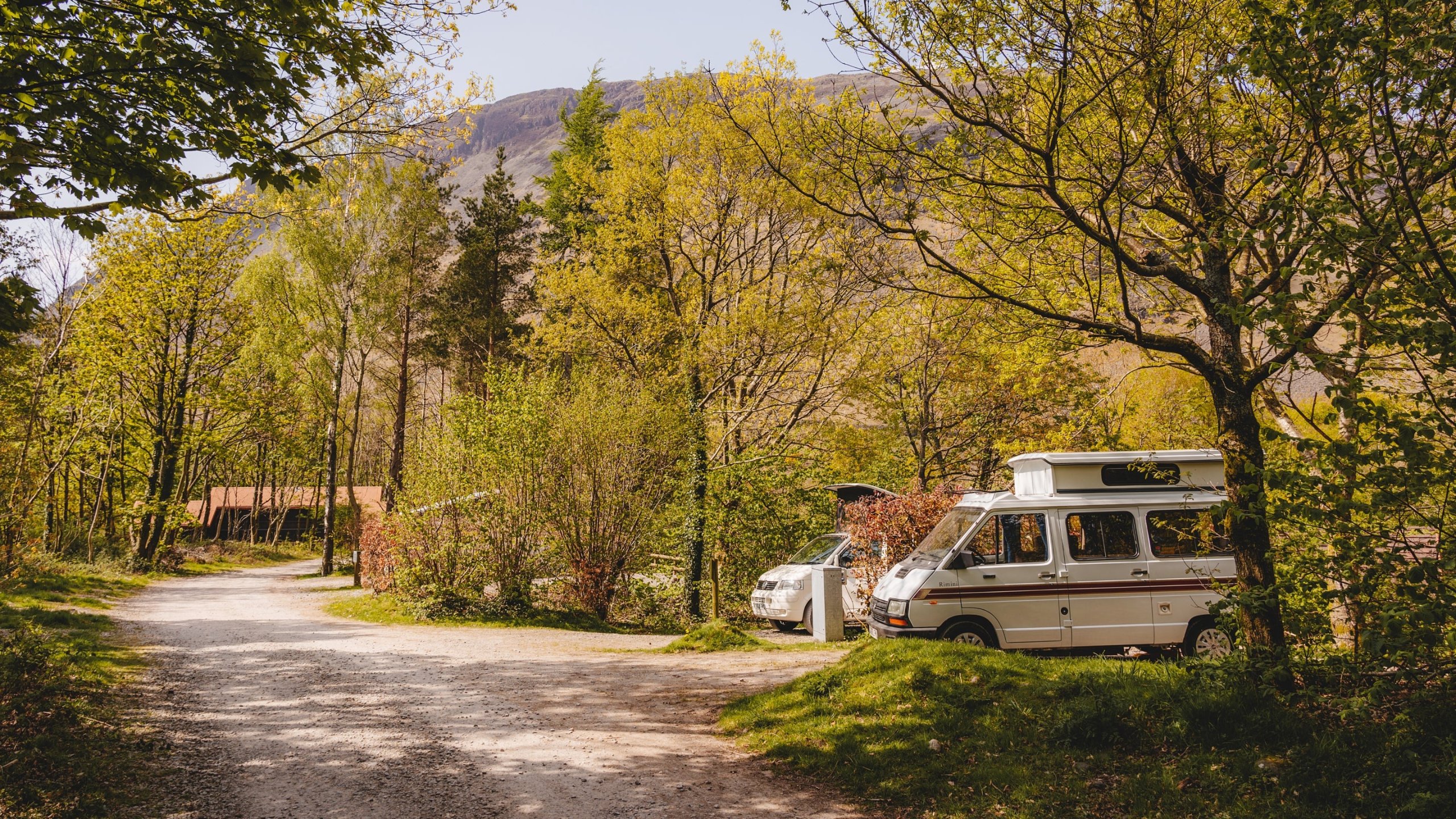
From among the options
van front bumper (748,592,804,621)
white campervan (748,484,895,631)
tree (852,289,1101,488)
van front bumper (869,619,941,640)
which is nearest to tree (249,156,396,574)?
tree (852,289,1101,488)

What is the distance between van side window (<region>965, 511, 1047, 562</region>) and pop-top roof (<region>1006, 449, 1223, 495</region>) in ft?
1.55

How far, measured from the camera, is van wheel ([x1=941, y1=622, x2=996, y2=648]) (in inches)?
364

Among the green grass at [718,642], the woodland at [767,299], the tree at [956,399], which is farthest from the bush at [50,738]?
the tree at [956,399]

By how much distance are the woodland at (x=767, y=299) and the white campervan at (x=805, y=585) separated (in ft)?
6.31

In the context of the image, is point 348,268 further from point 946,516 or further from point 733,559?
point 946,516

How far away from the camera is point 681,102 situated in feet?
59.3

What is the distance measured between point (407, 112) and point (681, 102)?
31.0 feet

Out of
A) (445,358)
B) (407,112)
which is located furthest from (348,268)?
(407,112)

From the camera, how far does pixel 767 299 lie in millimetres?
17375

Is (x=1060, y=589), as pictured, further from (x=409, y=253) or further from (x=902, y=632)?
(x=409, y=253)

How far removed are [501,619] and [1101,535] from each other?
10.4 meters

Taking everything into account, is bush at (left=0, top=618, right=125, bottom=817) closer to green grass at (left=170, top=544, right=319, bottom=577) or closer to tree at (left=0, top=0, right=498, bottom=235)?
tree at (left=0, top=0, right=498, bottom=235)

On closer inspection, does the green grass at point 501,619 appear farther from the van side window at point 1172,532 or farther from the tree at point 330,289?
the tree at point 330,289

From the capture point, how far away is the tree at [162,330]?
938 inches
